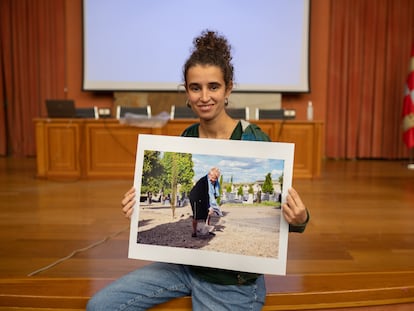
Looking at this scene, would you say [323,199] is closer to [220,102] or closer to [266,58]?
[220,102]

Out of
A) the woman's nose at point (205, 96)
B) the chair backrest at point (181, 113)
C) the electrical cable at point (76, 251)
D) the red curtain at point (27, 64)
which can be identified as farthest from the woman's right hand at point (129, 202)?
the red curtain at point (27, 64)

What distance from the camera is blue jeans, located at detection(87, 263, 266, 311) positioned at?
1177mm

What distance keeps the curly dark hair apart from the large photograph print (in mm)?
215

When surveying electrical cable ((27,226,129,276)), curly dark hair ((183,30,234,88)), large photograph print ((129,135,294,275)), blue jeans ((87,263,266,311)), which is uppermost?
curly dark hair ((183,30,234,88))

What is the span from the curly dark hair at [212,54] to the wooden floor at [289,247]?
29.2 inches

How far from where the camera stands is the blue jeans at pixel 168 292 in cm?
118

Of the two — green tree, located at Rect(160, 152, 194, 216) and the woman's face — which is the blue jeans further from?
the woman's face

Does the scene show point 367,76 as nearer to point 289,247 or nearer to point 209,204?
point 289,247

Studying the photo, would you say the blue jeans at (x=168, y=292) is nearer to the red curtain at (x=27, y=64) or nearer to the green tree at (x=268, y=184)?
the green tree at (x=268, y=184)

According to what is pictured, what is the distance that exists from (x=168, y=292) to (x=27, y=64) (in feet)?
20.0

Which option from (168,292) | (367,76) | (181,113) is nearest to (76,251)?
(168,292)

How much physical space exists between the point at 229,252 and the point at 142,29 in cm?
569

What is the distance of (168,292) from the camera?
1256 millimetres

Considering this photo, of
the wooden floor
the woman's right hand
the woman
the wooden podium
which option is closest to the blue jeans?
the woman
